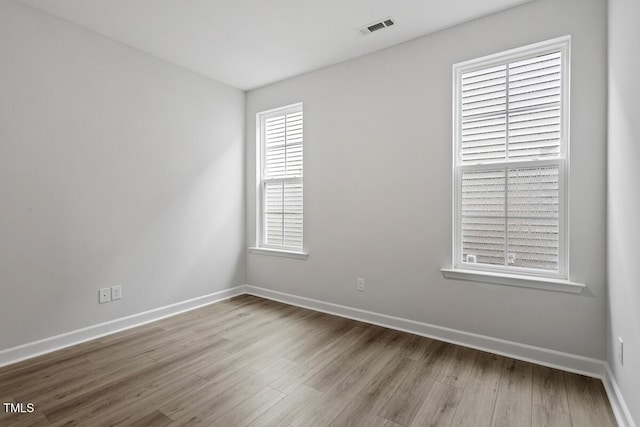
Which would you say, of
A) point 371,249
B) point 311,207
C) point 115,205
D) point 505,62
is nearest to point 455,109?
point 505,62

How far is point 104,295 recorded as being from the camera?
9.14 feet

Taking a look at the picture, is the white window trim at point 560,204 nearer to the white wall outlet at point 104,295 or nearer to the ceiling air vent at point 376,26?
the ceiling air vent at point 376,26

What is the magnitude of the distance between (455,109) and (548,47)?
0.72 m

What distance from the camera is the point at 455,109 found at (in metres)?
2.63

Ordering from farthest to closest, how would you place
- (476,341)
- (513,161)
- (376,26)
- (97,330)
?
(97,330) < (376,26) < (476,341) < (513,161)

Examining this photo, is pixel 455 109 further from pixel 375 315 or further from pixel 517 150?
pixel 375 315

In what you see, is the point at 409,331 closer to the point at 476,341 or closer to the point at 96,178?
the point at 476,341

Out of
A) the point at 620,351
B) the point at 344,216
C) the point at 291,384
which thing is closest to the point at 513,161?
the point at 620,351

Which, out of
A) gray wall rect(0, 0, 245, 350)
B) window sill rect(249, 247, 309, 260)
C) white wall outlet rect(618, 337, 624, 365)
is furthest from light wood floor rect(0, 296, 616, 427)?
window sill rect(249, 247, 309, 260)

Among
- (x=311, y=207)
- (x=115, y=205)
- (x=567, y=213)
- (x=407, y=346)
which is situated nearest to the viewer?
(x=567, y=213)

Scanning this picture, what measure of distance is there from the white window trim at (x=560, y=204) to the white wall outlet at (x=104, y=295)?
298cm

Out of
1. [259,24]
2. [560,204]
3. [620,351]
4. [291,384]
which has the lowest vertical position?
[291,384]

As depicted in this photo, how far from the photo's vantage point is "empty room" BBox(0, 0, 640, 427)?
6.07 feet

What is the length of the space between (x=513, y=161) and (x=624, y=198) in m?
0.81
